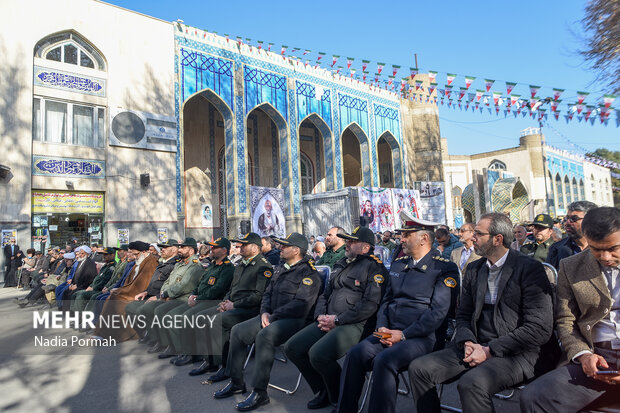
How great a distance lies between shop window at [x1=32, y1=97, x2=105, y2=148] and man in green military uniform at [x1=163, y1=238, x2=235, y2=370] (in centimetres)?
1115

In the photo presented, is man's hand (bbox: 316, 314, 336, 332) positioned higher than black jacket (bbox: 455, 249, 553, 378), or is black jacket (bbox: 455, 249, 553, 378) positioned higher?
black jacket (bbox: 455, 249, 553, 378)

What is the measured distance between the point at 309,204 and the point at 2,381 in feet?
50.9

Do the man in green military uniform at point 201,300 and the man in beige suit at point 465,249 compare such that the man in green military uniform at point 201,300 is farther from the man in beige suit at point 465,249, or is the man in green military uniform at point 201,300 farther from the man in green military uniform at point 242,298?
the man in beige suit at point 465,249

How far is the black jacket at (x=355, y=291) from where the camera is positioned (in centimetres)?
365

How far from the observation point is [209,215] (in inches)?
753

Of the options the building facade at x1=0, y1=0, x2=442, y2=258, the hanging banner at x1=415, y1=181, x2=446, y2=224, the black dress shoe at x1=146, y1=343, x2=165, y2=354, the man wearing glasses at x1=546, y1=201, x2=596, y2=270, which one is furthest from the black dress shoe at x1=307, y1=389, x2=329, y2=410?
the hanging banner at x1=415, y1=181, x2=446, y2=224

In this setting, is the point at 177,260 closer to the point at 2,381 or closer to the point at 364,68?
the point at 2,381

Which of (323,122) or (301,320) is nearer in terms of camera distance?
(301,320)

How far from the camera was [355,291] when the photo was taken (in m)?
3.81

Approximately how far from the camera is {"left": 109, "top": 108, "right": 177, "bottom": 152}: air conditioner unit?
1437 cm

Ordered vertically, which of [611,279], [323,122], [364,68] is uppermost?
[364,68]

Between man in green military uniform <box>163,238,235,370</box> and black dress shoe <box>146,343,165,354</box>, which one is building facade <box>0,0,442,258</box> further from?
man in green military uniform <box>163,238,235,370</box>

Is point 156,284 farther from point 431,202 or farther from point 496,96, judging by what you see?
point 431,202

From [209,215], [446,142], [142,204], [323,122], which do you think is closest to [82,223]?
[142,204]
